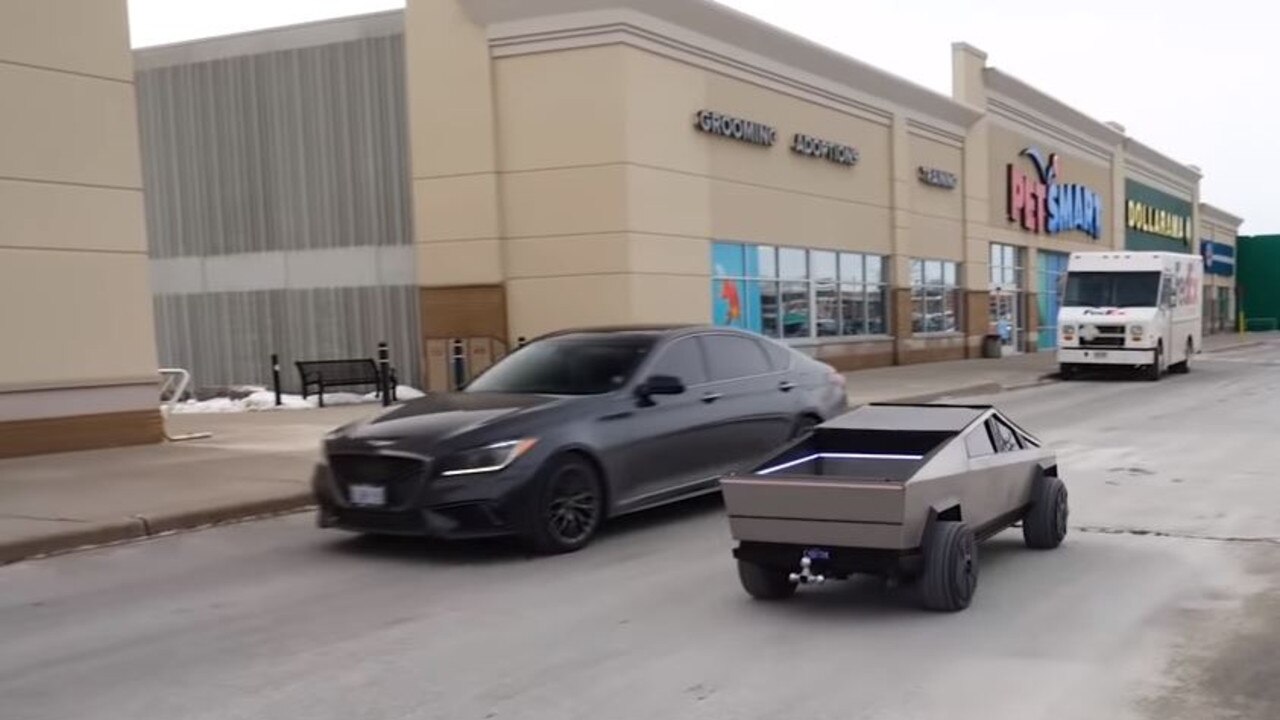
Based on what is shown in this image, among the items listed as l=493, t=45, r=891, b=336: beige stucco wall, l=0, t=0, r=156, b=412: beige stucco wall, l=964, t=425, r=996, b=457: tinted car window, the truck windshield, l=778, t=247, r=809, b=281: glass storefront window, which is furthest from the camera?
l=778, t=247, r=809, b=281: glass storefront window

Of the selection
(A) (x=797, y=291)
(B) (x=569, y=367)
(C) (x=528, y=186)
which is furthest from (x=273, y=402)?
(B) (x=569, y=367)

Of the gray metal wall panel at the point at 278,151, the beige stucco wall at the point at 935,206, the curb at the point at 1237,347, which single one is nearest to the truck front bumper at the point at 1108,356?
the beige stucco wall at the point at 935,206

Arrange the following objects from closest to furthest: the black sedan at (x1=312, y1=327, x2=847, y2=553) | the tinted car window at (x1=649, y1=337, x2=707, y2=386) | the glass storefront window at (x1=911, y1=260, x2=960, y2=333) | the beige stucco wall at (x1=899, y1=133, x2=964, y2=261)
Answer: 1. the black sedan at (x1=312, y1=327, x2=847, y2=553)
2. the tinted car window at (x1=649, y1=337, x2=707, y2=386)
3. the beige stucco wall at (x1=899, y1=133, x2=964, y2=261)
4. the glass storefront window at (x1=911, y1=260, x2=960, y2=333)

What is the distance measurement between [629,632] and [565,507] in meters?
2.09

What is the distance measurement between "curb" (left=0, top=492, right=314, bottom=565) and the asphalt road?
0.18m

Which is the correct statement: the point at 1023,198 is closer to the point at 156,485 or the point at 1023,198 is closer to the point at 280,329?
the point at 280,329

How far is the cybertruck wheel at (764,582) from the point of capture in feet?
21.1

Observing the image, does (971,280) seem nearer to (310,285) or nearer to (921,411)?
(310,285)

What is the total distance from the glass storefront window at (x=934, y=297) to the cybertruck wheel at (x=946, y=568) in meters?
26.8

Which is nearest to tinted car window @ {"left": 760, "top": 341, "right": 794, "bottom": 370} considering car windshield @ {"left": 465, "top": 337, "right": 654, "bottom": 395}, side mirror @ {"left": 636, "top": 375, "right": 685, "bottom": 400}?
car windshield @ {"left": 465, "top": 337, "right": 654, "bottom": 395}

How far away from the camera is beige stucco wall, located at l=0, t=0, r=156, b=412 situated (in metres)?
12.7

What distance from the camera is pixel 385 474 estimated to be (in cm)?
773

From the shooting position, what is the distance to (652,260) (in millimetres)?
21703

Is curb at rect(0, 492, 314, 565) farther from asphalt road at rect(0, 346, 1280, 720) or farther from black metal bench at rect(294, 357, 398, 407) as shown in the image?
black metal bench at rect(294, 357, 398, 407)
